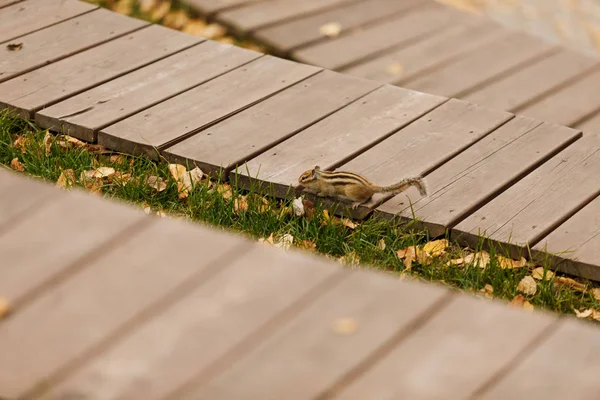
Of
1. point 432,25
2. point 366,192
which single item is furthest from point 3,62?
point 432,25

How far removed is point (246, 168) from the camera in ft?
14.6

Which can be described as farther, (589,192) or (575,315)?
(589,192)

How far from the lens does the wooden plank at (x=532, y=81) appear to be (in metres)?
5.79

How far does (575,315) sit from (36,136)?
2.53 m

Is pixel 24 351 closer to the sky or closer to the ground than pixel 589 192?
closer to the sky

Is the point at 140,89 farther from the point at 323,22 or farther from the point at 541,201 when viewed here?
the point at 541,201

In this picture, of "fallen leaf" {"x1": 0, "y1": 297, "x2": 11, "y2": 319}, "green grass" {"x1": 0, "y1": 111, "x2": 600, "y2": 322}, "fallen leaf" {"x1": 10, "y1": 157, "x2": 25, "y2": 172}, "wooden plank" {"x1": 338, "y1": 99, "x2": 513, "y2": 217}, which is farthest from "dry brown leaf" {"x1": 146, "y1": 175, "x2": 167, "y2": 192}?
"fallen leaf" {"x1": 0, "y1": 297, "x2": 11, "y2": 319}

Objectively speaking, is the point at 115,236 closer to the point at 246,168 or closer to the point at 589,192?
the point at 246,168

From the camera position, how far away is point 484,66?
6156 millimetres

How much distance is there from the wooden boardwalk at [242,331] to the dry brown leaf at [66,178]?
2.09 metres

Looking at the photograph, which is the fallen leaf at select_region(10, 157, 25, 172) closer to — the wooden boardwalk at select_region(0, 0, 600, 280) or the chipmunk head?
the wooden boardwalk at select_region(0, 0, 600, 280)

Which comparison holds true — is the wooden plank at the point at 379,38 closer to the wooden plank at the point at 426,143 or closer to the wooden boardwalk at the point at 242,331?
the wooden plank at the point at 426,143

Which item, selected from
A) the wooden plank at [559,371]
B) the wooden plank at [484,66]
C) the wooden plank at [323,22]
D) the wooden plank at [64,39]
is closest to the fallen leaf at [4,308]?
the wooden plank at [559,371]

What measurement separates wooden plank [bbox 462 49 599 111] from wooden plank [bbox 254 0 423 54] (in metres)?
1.03
